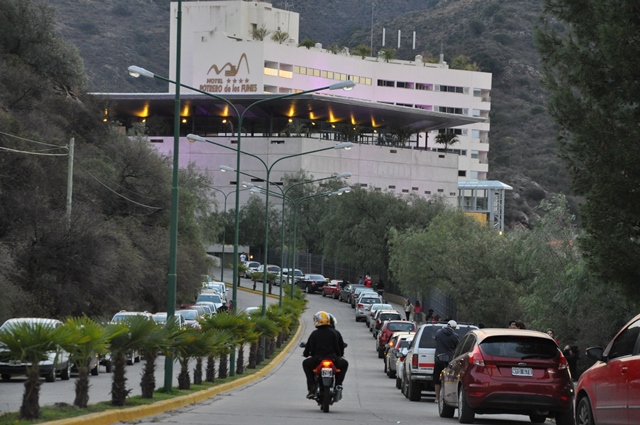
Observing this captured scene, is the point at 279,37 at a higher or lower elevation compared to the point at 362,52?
lower

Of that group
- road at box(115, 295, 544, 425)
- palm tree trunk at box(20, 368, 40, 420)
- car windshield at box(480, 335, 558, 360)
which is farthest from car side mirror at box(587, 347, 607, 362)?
palm tree trunk at box(20, 368, 40, 420)

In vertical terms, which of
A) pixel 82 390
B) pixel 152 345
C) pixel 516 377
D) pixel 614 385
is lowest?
pixel 82 390

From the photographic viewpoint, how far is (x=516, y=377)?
1781 cm

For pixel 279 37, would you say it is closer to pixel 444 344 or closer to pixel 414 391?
pixel 414 391

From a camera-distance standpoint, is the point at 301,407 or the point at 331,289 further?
the point at 331,289

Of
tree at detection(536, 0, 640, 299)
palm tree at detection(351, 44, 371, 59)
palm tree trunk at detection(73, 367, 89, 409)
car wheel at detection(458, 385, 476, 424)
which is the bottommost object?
car wheel at detection(458, 385, 476, 424)

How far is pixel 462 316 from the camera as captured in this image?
5538 cm

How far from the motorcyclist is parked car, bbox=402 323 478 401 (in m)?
5.95

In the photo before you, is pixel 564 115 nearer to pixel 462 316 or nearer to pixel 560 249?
pixel 560 249

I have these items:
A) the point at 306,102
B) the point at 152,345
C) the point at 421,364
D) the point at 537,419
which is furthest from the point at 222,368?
the point at 306,102

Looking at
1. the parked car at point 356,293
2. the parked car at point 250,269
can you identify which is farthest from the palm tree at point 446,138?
the parked car at point 356,293

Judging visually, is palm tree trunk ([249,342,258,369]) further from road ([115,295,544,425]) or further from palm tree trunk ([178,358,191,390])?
palm tree trunk ([178,358,191,390])

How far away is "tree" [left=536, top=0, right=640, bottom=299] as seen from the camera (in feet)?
61.8

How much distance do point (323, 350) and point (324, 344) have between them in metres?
0.12
